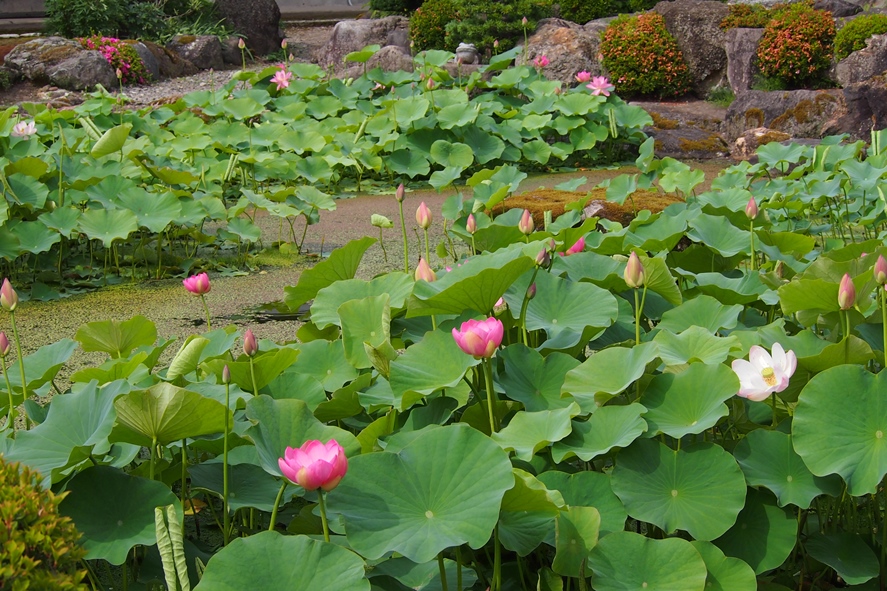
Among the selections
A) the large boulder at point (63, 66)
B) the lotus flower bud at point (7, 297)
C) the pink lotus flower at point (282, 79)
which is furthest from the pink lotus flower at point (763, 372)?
the large boulder at point (63, 66)

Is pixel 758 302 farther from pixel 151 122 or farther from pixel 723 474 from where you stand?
pixel 151 122

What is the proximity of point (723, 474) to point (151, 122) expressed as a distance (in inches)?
174

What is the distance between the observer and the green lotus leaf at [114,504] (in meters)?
1.06

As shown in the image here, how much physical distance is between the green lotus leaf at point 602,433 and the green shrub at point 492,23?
7.75 meters

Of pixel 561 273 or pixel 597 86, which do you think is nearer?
pixel 561 273

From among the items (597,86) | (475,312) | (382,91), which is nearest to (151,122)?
(382,91)

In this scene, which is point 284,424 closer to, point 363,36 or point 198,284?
point 198,284

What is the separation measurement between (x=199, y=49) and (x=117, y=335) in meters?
9.89

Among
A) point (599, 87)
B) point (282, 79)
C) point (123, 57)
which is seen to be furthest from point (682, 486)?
point (123, 57)

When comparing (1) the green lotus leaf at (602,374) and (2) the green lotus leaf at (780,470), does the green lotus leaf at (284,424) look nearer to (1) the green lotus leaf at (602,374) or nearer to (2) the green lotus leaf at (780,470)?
(1) the green lotus leaf at (602,374)

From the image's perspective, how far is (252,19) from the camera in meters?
12.2

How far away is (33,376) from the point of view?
152cm

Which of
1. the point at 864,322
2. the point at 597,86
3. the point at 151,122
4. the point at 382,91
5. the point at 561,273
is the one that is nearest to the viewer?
the point at 864,322

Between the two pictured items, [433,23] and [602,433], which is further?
[433,23]
